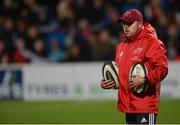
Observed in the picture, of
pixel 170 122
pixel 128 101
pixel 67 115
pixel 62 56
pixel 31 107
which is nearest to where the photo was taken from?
pixel 128 101

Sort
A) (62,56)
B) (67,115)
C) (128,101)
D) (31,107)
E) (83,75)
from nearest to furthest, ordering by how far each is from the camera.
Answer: (128,101) → (67,115) → (31,107) → (83,75) → (62,56)

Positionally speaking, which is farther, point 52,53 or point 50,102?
point 52,53

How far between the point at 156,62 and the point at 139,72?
0.78ft

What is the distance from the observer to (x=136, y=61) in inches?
295

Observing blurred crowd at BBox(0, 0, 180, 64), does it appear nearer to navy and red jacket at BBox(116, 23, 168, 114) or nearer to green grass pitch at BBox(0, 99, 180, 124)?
green grass pitch at BBox(0, 99, 180, 124)

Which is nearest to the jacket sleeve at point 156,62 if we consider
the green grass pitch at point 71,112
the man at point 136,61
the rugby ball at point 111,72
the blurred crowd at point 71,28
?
the man at point 136,61

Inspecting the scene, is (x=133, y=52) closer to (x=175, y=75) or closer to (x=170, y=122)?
(x=170, y=122)

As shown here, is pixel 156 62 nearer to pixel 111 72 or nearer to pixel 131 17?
pixel 131 17

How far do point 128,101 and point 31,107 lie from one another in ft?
29.4

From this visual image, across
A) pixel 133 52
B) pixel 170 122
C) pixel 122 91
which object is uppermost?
pixel 133 52

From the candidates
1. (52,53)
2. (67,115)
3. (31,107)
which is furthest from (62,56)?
(67,115)

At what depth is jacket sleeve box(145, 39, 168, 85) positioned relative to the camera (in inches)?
284

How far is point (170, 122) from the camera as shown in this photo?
1298cm

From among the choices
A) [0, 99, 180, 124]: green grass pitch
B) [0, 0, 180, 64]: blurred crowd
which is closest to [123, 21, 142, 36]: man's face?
[0, 99, 180, 124]: green grass pitch
